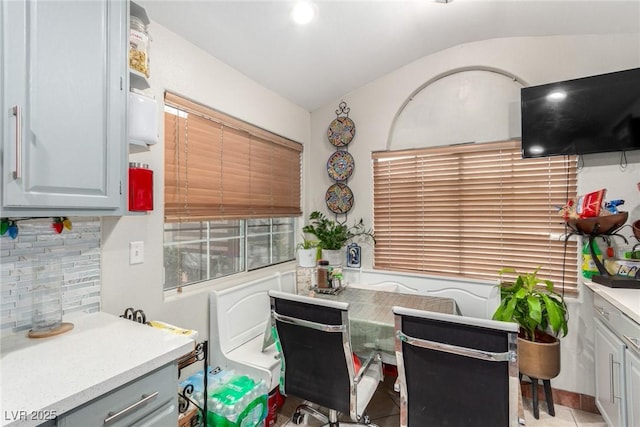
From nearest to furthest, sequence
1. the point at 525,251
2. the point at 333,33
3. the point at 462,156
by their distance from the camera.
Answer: the point at 333,33 < the point at 525,251 < the point at 462,156

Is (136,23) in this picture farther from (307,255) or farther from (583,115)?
(583,115)

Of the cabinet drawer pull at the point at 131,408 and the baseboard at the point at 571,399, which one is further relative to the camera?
the baseboard at the point at 571,399

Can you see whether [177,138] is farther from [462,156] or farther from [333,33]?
[462,156]

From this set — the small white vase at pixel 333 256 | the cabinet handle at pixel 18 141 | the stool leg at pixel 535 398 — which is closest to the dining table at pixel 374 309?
the small white vase at pixel 333 256

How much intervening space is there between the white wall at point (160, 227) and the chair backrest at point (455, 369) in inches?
54.0

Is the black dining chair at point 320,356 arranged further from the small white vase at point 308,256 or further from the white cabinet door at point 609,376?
the white cabinet door at point 609,376

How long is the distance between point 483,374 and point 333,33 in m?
2.33

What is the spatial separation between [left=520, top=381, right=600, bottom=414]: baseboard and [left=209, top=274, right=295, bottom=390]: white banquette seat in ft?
6.82

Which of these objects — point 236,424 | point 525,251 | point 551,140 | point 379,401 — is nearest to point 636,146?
point 551,140

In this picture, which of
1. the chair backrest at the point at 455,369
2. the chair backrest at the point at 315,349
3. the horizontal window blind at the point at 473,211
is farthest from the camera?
the horizontal window blind at the point at 473,211

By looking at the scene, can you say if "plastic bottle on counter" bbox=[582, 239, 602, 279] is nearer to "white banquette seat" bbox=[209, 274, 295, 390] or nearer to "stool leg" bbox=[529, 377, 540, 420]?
"stool leg" bbox=[529, 377, 540, 420]

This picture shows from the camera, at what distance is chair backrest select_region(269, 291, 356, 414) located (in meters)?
1.51

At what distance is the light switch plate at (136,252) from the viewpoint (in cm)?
164

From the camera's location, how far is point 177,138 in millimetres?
1912
